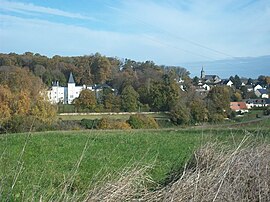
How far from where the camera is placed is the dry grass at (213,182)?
3.84 m

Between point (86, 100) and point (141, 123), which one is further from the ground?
point (86, 100)

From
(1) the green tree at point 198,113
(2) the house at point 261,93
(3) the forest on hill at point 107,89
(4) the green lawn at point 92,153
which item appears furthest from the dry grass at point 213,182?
(2) the house at point 261,93

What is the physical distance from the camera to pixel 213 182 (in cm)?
418

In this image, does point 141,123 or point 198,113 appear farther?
point 141,123

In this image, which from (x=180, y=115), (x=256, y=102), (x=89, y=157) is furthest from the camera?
(x=256, y=102)

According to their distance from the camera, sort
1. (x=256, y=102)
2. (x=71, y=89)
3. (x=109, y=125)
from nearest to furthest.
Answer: (x=109, y=125) → (x=71, y=89) → (x=256, y=102)

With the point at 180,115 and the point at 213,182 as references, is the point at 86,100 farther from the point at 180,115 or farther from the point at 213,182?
the point at 213,182

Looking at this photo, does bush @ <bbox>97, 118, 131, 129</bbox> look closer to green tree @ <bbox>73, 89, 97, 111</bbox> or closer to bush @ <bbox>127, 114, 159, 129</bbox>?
bush @ <bbox>127, 114, 159, 129</bbox>

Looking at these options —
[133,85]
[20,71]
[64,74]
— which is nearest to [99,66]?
[64,74]

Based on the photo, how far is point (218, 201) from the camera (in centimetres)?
391

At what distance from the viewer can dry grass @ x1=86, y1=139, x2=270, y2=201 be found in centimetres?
384

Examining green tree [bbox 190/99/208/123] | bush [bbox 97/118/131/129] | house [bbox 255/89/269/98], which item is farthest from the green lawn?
house [bbox 255/89/269/98]

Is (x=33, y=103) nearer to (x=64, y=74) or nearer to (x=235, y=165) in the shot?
(x=64, y=74)

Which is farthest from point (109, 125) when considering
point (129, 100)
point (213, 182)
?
point (213, 182)
